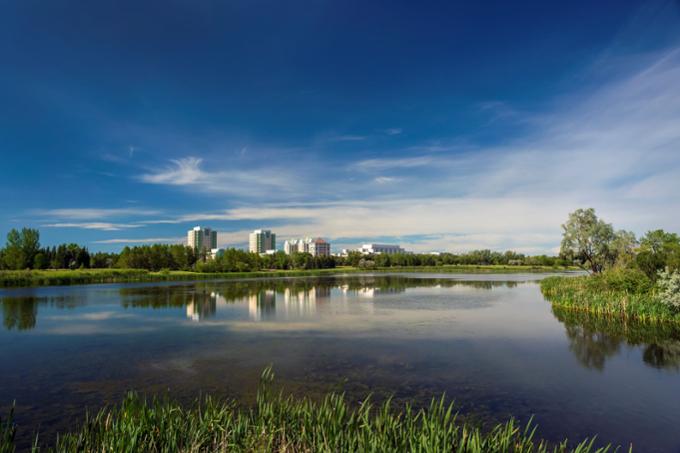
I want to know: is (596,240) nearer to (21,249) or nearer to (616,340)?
(616,340)

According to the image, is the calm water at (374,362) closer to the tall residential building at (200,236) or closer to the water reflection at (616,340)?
the water reflection at (616,340)

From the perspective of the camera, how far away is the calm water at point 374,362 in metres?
9.31

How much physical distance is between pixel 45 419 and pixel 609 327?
24052mm

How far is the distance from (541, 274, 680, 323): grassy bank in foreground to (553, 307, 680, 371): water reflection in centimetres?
71

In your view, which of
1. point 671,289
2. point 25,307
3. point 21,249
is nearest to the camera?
point 671,289

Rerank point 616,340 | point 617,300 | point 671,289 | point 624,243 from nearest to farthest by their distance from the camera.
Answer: point 616,340 < point 671,289 < point 617,300 < point 624,243

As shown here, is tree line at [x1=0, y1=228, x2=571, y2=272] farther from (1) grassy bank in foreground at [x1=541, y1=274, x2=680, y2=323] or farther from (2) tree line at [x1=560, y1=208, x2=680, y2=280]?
(1) grassy bank in foreground at [x1=541, y1=274, x2=680, y2=323]

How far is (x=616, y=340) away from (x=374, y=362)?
12.1 metres

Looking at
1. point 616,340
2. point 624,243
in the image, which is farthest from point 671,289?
point 624,243

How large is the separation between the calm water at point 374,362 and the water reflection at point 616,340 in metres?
0.08

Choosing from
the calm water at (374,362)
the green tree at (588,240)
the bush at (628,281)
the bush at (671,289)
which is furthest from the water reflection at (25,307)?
the green tree at (588,240)

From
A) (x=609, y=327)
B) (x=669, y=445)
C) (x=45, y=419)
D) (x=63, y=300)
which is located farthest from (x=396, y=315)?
(x=63, y=300)

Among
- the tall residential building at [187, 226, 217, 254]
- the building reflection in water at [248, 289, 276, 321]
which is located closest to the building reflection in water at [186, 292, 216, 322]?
the building reflection in water at [248, 289, 276, 321]

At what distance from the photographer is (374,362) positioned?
13.4 m
